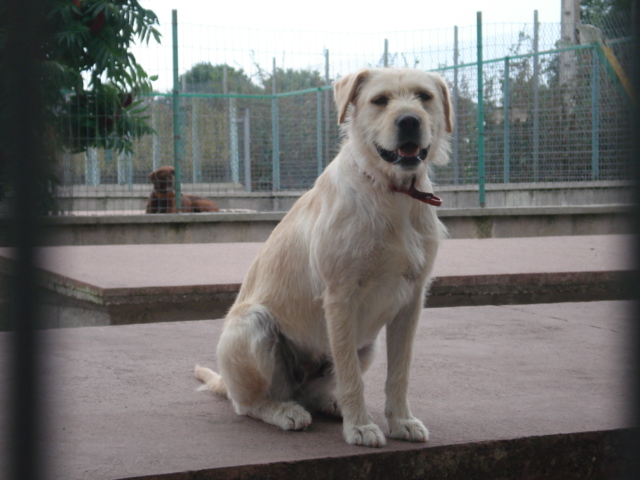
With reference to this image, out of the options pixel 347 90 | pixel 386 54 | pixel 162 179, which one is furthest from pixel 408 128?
pixel 386 54

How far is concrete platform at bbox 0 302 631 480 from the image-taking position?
7.52ft

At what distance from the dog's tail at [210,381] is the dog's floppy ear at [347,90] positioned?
4.34 feet

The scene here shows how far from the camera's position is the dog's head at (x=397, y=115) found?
2.54 meters

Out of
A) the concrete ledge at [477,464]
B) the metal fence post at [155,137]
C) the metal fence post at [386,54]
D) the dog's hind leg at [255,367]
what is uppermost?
the metal fence post at [386,54]

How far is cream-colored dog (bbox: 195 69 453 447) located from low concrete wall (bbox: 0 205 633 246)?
710 centimetres

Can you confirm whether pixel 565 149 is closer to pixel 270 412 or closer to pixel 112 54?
pixel 112 54

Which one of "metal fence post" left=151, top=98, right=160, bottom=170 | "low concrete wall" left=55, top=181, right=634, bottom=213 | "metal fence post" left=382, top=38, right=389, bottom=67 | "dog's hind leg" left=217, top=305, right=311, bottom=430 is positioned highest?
"metal fence post" left=382, top=38, right=389, bottom=67

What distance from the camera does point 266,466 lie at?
7.33 ft

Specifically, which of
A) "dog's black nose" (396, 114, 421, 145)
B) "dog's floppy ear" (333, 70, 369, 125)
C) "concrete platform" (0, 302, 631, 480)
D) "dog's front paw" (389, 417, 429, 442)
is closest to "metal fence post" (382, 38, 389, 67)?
"concrete platform" (0, 302, 631, 480)

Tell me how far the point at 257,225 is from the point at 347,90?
7698 millimetres

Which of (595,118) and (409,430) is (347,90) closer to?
(409,430)

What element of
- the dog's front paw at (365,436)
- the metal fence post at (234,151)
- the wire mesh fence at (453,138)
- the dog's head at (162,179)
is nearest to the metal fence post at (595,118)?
the wire mesh fence at (453,138)

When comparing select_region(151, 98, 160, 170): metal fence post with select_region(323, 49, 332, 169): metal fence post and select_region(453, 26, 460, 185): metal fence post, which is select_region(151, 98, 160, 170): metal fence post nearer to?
select_region(323, 49, 332, 169): metal fence post

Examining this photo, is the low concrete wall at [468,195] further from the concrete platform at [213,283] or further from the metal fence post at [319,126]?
the concrete platform at [213,283]
